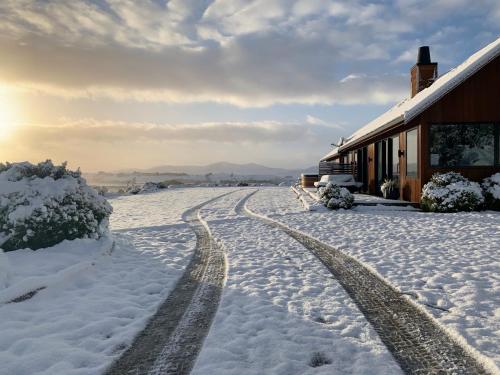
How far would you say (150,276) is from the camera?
664 cm

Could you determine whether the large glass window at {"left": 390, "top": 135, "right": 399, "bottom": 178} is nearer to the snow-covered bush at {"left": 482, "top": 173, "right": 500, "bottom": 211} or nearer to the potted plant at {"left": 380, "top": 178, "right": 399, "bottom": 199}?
the potted plant at {"left": 380, "top": 178, "right": 399, "bottom": 199}

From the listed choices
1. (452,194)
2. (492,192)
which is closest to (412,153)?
(452,194)

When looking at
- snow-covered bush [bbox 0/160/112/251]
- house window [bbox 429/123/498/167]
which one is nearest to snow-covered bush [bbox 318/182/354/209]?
house window [bbox 429/123/498/167]

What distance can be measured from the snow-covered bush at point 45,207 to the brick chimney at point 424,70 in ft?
54.1

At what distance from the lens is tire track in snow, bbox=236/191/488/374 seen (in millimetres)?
3625

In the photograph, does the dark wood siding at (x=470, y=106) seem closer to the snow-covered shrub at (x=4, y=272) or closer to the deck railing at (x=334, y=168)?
the deck railing at (x=334, y=168)

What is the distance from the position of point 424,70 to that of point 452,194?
27.6 feet

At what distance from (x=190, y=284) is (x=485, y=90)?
13478mm

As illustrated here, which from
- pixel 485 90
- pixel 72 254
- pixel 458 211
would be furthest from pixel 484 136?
pixel 72 254

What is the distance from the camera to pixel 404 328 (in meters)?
4.42

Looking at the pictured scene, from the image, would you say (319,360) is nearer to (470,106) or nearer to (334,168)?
(470,106)

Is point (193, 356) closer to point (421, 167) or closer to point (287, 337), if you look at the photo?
point (287, 337)

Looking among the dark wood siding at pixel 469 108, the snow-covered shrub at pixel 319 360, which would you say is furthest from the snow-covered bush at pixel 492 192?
the snow-covered shrub at pixel 319 360

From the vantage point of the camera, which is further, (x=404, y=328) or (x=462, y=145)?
(x=462, y=145)
